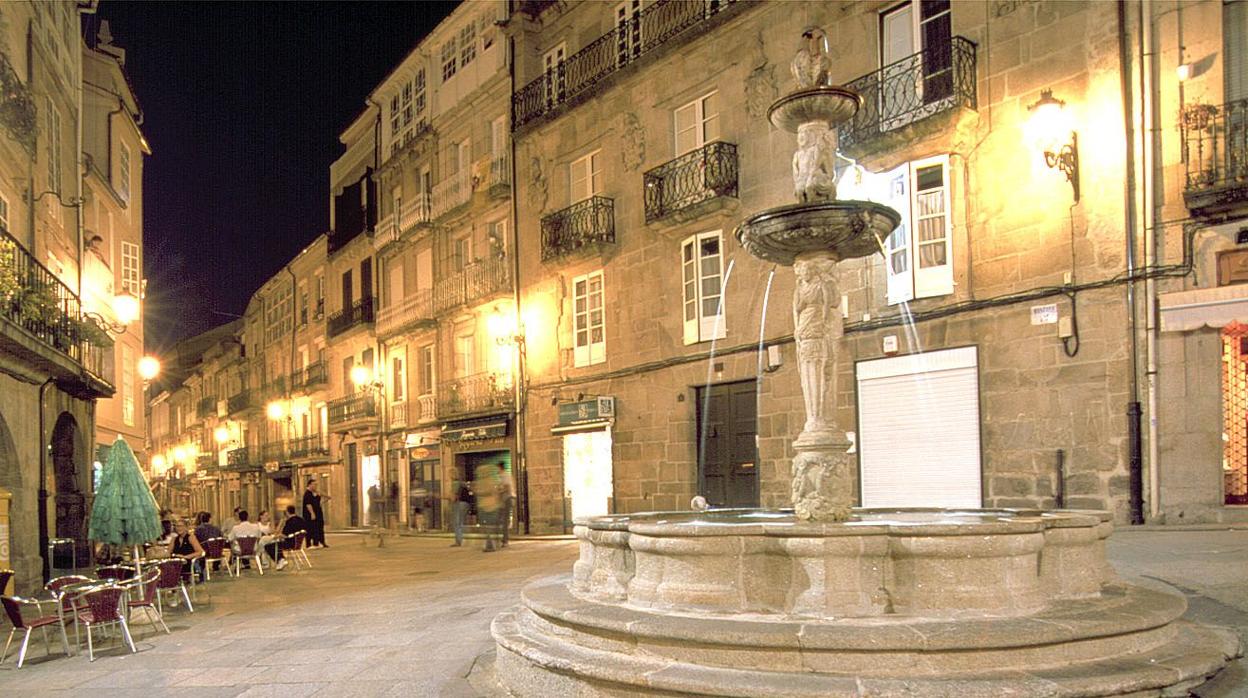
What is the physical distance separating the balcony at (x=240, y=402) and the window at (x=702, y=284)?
34.1m

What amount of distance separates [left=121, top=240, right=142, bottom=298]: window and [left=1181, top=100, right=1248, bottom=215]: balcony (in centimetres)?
2248

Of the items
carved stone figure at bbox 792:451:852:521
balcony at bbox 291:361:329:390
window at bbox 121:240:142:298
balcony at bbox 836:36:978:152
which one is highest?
balcony at bbox 836:36:978:152

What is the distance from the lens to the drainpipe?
11.1 metres

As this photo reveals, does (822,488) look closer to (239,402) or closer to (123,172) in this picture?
(123,172)

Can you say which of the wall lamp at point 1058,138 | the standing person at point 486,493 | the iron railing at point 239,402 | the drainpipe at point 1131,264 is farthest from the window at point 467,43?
the iron railing at point 239,402

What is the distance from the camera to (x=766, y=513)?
9.75 metres

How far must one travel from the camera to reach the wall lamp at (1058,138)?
11859 millimetres

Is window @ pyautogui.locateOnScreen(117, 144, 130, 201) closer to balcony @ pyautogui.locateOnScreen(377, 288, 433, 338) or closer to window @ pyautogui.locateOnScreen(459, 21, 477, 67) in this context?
balcony @ pyautogui.locateOnScreen(377, 288, 433, 338)

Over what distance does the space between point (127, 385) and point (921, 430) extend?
1967 cm

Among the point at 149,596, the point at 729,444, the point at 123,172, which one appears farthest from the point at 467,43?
the point at 149,596

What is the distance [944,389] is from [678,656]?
359 inches

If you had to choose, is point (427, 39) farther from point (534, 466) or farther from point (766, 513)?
point (766, 513)

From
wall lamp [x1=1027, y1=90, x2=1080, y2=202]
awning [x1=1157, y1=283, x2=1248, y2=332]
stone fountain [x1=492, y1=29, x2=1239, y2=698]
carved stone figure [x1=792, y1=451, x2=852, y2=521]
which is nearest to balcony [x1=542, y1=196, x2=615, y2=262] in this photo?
wall lamp [x1=1027, y1=90, x2=1080, y2=202]

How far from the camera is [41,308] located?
13336 millimetres
